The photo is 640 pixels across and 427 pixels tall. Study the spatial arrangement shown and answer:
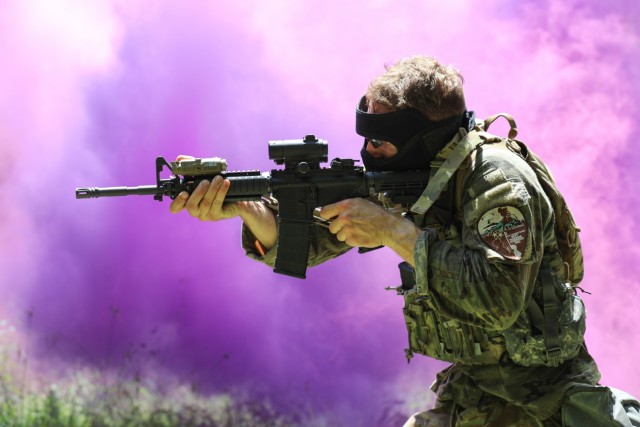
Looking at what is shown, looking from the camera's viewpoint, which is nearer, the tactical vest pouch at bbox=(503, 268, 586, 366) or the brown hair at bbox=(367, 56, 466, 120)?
the tactical vest pouch at bbox=(503, 268, 586, 366)

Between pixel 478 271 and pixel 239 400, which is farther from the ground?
pixel 239 400

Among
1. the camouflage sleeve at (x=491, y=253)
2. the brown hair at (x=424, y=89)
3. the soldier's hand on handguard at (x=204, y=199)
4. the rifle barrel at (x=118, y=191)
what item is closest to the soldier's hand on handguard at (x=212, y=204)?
the soldier's hand on handguard at (x=204, y=199)

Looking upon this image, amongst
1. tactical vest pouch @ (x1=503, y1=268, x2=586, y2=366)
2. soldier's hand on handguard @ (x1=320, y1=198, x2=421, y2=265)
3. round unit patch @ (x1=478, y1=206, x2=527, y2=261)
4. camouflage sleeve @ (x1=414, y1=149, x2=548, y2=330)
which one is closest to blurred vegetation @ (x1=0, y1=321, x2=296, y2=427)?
soldier's hand on handguard @ (x1=320, y1=198, x2=421, y2=265)

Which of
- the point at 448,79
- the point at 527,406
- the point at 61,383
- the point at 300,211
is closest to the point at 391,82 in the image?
the point at 448,79

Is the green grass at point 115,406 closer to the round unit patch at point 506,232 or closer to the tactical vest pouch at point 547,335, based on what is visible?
the tactical vest pouch at point 547,335

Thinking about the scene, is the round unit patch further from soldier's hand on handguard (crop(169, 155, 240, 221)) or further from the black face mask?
soldier's hand on handguard (crop(169, 155, 240, 221))

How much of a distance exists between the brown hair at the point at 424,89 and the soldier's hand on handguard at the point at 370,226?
440mm

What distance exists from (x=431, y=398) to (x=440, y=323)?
2.75 m

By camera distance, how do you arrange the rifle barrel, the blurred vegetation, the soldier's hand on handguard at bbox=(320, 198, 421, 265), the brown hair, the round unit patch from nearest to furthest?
the round unit patch < the soldier's hand on handguard at bbox=(320, 198, 421, 265) < the brown hair < the rifle barrel < the blurred vegetation

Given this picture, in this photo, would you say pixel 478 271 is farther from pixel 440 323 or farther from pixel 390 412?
pixel 390 412

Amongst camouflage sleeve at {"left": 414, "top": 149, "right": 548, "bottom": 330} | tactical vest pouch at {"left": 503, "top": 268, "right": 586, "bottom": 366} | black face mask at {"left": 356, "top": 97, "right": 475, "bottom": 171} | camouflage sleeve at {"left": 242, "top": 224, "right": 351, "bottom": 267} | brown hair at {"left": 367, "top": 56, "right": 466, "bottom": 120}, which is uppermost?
brown hair at {"left": 367, "top": 56, "right": 466, "bottom": 120}

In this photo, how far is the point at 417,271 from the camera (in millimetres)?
3246

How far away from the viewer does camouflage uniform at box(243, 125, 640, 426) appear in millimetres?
3150

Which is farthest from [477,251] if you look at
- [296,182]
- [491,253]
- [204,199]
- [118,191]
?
[118,191]
